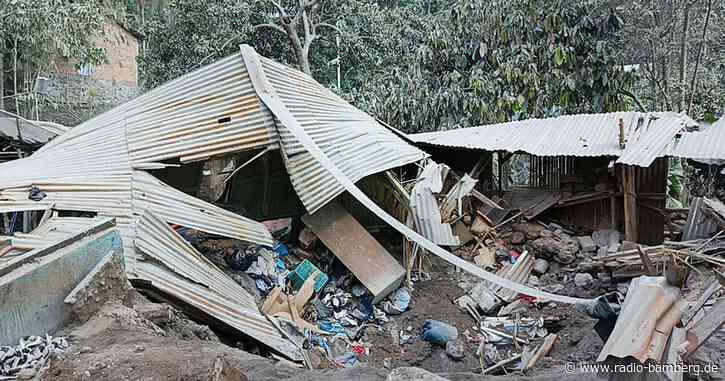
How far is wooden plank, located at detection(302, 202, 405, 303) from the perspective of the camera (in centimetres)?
843

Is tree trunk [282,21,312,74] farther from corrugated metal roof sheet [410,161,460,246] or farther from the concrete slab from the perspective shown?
the concrete slab

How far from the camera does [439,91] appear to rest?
534 inches

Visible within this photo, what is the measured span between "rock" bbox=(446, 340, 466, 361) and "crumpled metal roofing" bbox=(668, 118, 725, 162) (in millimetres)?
4203

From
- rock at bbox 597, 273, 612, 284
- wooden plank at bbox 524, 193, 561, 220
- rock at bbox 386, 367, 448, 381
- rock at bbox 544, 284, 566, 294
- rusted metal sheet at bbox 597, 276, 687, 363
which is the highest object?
rusted metal sheet at bbox 597, 276, 687, 363

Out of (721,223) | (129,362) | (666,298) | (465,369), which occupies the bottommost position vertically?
(465,369)

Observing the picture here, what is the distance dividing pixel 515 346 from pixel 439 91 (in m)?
7.48

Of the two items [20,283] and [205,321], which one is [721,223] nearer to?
[205,321]

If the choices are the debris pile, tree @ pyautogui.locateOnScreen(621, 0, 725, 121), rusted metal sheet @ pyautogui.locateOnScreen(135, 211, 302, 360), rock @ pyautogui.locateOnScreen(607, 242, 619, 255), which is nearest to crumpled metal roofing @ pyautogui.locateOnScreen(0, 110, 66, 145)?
rusted metal sheet @ pyautogui.locateOnScreen(135, 211, 302, 360)

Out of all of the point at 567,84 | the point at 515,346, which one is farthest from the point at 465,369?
the point at 567,84

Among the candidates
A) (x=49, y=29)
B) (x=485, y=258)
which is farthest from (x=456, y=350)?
(x=49, y=29)

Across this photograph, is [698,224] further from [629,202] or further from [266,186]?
[266,186]

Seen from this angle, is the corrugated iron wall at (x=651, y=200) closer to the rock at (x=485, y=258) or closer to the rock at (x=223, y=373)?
the rock at (x=485, y=258)

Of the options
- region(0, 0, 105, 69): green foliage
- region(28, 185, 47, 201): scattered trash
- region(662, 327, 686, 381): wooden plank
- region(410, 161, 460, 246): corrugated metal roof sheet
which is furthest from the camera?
region(0, 0, 105, 69): green foliage

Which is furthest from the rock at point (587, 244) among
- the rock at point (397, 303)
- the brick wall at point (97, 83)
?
the brick wall at point (97, 83)
